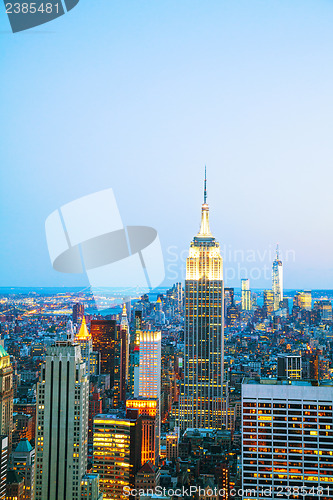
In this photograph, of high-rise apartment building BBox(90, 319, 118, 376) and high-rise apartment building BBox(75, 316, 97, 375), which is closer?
high-rise apartment building BBox(75, 316, 97, 375)

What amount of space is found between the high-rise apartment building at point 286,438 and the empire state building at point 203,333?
7945mm

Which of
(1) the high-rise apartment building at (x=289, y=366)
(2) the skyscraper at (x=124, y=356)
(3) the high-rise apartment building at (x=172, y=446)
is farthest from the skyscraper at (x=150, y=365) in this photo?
(1) the high-rise apartment building at (x=289, y=366)

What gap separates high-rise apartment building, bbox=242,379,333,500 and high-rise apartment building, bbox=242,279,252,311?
3337 mm

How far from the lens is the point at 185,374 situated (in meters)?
14.8

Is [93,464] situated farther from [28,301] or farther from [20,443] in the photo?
[28,301]

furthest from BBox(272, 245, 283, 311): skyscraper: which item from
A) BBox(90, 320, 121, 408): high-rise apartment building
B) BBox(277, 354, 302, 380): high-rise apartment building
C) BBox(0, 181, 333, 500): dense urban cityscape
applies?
BBox(90, 320, 121, 408): high-rise apartment building

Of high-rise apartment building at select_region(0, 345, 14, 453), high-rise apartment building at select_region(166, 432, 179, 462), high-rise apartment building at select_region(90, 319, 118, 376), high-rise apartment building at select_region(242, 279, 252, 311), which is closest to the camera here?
high-rise apartment building at select_region(0, 345, 14, 453)

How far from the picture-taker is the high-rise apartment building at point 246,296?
393 inches

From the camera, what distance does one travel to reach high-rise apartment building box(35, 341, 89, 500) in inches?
244

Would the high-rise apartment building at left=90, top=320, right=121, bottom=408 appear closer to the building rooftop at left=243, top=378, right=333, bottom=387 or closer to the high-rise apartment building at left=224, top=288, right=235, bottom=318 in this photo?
the high-rise apartment building at left=224, top=288, right=235, bottom=318

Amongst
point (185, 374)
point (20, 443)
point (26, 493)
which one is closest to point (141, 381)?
point (185, 374)

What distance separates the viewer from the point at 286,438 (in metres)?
6.26

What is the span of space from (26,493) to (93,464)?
1.72 m

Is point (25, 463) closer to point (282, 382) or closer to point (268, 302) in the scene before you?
point (282, 382)
